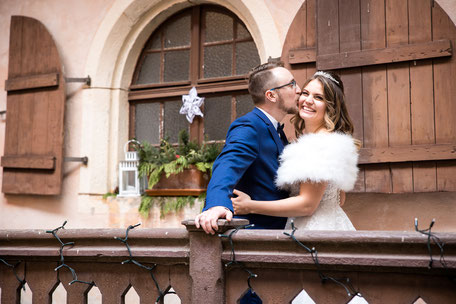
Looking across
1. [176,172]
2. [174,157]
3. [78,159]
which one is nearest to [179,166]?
[176,172]

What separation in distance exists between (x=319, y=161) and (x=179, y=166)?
2317 mm

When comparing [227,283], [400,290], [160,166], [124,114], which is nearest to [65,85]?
[124,114]

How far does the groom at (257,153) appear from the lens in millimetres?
1683

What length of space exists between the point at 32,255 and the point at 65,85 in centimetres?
315

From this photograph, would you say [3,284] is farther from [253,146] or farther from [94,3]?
[94,3]

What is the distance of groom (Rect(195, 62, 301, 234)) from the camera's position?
5.52ft

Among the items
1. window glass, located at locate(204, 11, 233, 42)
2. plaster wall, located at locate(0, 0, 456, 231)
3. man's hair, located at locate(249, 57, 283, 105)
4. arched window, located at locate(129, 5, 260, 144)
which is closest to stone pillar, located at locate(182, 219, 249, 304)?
man's hair, located at locate(249, 57, 283, 105)

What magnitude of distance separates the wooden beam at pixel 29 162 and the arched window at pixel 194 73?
84 centimetres

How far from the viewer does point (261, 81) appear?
2418mm

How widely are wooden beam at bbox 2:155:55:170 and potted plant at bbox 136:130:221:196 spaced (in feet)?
2.82

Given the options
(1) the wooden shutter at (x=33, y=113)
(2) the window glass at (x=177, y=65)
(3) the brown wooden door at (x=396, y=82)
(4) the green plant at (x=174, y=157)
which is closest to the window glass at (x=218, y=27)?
(2) the window glass at (x=177, y=65)

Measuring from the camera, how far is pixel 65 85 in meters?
4.61

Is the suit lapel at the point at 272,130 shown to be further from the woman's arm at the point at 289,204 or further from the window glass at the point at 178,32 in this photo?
the window glass at the point at 178,32

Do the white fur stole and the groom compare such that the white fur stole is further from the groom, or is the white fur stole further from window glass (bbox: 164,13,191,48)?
window glass (bbox: 164,13,191,48)
